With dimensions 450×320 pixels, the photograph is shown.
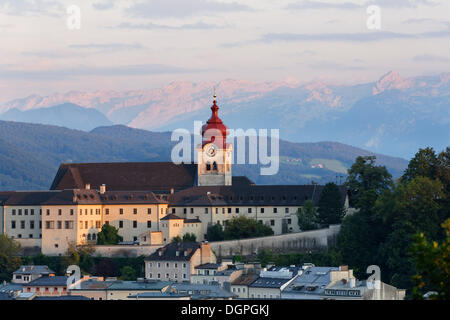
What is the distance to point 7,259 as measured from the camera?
96375mm

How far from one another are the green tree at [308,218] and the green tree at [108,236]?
1572cm

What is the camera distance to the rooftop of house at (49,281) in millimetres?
88125

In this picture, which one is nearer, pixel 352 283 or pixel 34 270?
pixel 352 283

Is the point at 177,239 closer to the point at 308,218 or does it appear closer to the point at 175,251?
the point at 175,251

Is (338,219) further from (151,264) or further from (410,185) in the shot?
(151,264)

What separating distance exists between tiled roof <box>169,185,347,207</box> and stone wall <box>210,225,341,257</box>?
21.6 ft

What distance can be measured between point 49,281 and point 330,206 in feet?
79.1

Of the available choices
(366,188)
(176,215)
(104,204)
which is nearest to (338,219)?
(366,188)

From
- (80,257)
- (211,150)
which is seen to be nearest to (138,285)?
(80,257)

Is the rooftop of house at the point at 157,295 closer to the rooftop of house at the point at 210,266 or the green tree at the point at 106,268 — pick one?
the rooftop of house at the point at 210,266

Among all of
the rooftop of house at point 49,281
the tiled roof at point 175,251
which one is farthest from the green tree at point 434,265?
the tiled roof at point 175,251

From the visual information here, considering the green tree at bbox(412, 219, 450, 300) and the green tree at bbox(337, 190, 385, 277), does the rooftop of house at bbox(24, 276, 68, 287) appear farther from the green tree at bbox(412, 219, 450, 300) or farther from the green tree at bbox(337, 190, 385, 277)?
the green tree at bbox(412, 219, 450, 300)

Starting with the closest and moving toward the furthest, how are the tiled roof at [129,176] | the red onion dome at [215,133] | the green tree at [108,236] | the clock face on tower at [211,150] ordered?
the green tree at [108,236] → the clock face on tower at [211,150] → the tiled roof at [129,176] → the red onion dome at [215,133]

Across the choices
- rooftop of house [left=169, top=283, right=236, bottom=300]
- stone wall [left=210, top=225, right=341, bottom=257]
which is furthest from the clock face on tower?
rooftop of house [left=169, top=283, right=236, bottom=300]
